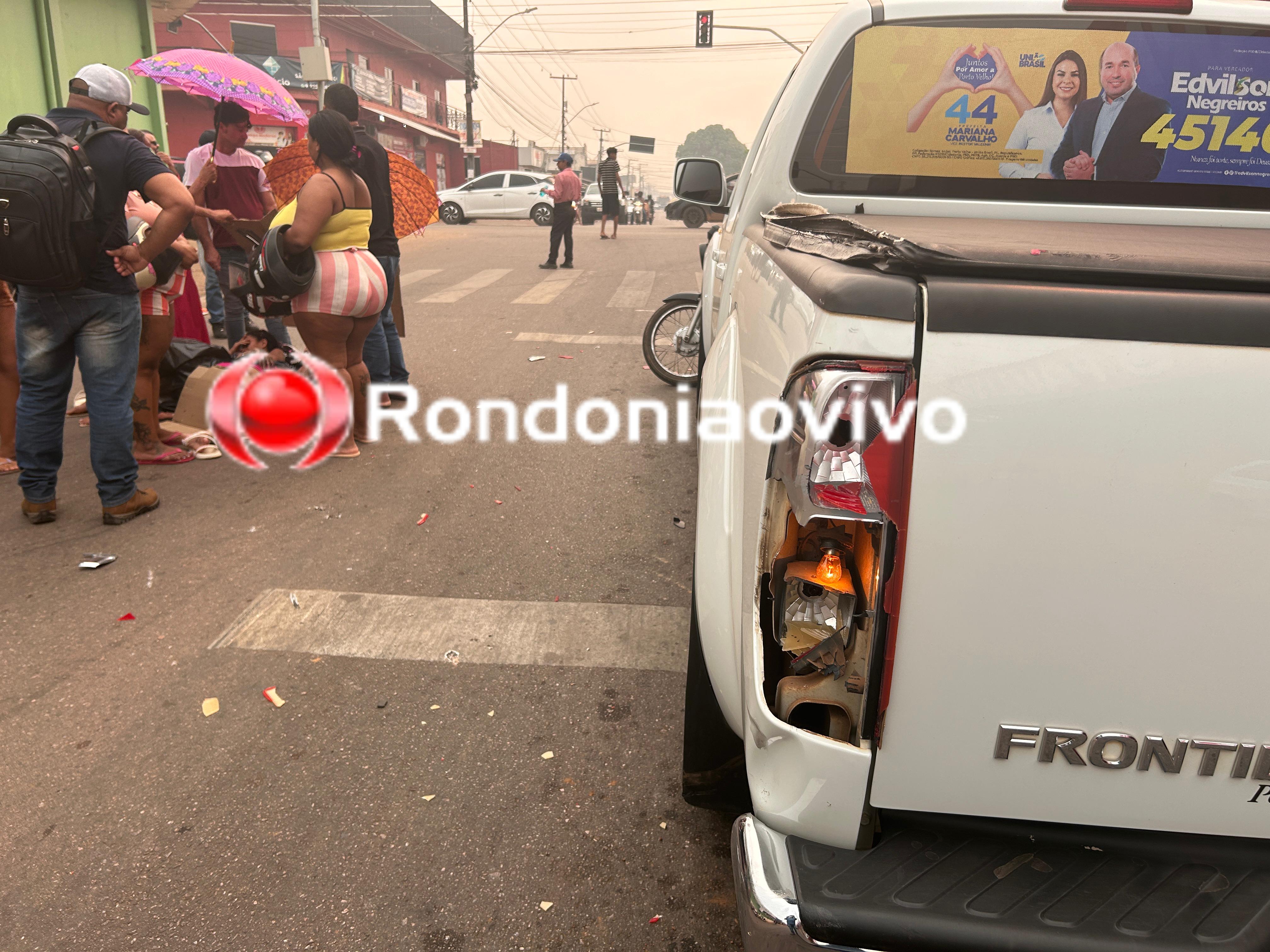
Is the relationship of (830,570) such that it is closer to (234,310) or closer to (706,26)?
(234,310)

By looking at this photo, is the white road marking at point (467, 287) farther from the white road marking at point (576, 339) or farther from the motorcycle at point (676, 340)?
the motorcycle at point (676, 340)

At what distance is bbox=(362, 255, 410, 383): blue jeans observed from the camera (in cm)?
632

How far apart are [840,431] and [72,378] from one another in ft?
13.9

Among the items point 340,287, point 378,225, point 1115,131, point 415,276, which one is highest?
point 1115,131

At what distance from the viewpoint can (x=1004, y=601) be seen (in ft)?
4.55

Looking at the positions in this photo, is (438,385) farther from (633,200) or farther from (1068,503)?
(633,200)

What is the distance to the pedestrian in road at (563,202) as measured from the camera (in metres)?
14.8

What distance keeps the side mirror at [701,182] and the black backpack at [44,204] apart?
264 centimetres

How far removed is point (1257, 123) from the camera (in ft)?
9.77

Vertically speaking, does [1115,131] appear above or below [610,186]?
below

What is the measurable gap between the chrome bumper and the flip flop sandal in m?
4.99

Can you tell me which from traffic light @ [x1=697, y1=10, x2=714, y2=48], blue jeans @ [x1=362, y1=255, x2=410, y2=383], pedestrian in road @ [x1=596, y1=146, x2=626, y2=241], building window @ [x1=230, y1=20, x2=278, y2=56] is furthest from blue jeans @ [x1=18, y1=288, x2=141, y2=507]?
building window @ [x1=230, y1=20, x2=278, y2=56]

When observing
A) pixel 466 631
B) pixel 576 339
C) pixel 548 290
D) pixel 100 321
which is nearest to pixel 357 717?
Answer: pixel 466 631

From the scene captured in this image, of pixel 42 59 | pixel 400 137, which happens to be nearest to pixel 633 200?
pixel 400 137
